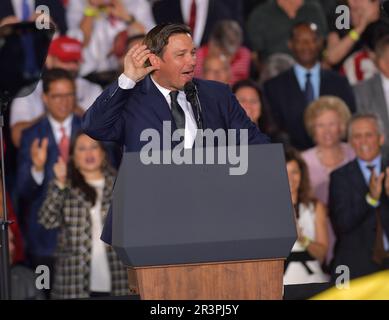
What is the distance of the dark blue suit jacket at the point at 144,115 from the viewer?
4105 millimetres

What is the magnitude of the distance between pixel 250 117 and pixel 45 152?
4.51ft

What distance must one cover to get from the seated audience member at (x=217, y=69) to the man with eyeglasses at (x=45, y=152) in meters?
0.91

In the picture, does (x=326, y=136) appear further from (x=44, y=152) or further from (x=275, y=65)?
(x=44, y=152)

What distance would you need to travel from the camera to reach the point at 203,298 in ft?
11.9

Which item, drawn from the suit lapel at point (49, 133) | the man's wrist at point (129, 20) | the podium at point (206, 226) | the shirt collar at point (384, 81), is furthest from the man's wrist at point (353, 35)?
the podium at point (206, 226)

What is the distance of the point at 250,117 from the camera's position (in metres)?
6.59

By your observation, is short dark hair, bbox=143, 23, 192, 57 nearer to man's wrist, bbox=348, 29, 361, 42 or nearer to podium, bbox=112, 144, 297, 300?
podium, bbox=112, 144, 297, 300

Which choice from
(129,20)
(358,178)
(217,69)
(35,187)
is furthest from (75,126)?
(358,178)

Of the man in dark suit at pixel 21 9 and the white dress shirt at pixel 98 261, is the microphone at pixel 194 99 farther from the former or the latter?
the man in dark suit at pixel 21 9

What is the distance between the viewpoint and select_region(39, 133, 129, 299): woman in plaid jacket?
6574 millimetres

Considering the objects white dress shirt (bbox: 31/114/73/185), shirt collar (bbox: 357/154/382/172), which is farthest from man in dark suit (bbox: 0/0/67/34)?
shirt collar (bbox: 357/154/382/172)

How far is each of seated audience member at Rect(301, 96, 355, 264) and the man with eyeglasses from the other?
161cm
